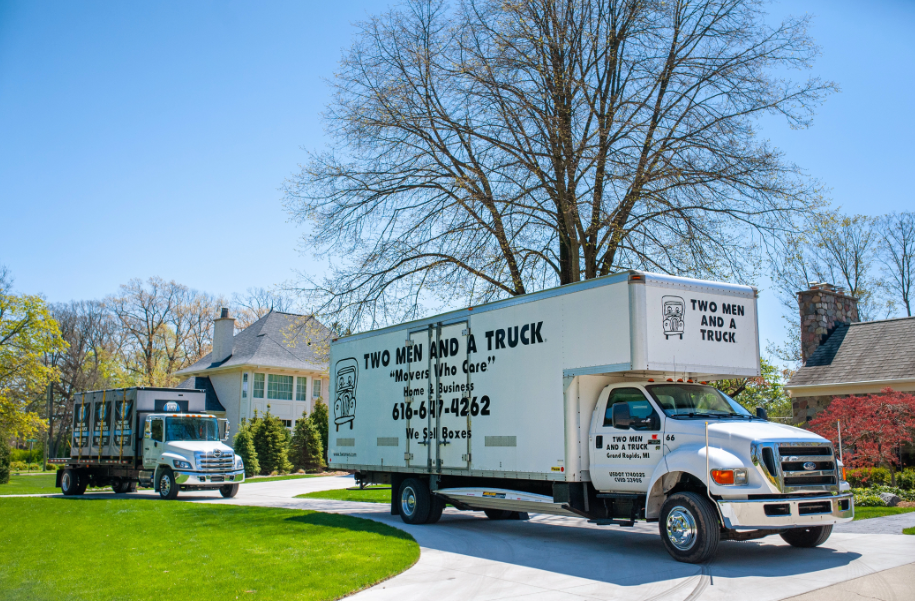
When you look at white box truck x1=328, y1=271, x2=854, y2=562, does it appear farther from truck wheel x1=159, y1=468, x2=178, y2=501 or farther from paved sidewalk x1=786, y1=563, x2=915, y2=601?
truck wheel x1=159, y1=468, x2=178, y2=501

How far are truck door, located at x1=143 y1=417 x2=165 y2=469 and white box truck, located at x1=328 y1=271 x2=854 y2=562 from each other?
9.64 meters

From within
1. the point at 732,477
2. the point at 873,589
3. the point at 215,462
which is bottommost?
the point at 873,589

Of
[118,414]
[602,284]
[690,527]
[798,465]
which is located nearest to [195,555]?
[690,527]

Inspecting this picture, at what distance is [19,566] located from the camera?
9531 millimetres

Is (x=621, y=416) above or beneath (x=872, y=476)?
above

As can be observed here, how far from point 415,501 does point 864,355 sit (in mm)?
15940

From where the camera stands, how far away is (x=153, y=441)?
20.6 m

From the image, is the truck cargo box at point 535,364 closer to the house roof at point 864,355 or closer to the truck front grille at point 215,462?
the truck front grille at point 215,462

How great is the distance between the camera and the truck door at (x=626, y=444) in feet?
32.7

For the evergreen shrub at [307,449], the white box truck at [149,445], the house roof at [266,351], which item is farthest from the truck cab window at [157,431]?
the house roof at [266,351]

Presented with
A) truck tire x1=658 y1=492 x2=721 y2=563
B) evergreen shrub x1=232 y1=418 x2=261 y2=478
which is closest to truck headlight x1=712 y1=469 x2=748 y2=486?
truck tire x1=658 y1=492 x2=721 y2=563

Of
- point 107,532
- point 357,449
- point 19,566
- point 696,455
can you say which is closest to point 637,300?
point 696,455

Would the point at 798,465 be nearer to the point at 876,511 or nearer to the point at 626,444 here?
the point at 626,444

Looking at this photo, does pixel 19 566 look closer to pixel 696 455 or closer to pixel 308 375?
pixel 696 455
